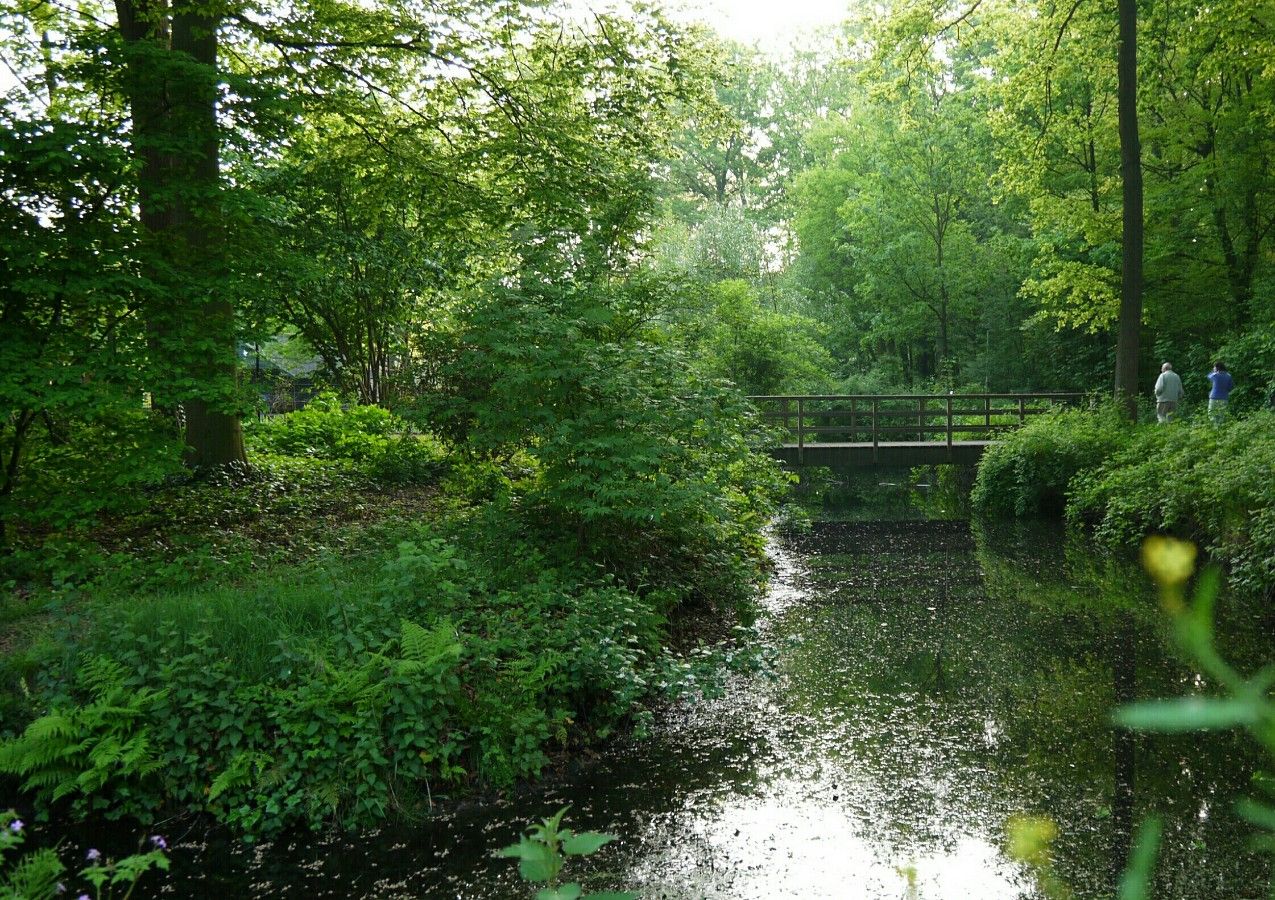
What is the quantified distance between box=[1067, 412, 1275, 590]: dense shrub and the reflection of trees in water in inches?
36.3

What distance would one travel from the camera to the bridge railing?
70.1 feet

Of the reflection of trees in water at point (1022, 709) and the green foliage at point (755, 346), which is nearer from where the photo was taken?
the reflection of trees in water at point (1022, 709)

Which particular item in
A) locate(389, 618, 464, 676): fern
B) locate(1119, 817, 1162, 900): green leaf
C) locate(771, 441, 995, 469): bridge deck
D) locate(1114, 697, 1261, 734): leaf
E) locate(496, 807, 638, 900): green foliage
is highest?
locate(1114, 697, 1261, 734): leaf

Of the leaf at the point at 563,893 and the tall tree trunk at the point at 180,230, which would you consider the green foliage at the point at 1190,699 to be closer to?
the leaf at the point at 563,893

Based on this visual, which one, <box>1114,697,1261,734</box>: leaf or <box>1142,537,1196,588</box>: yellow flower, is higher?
<box>1142,537,1196,588</box>: yellow flower

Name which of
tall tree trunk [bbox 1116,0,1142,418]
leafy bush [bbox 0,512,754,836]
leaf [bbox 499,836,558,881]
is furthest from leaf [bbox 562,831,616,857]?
tall tree trunk [bbox 1116,0,1142,418]

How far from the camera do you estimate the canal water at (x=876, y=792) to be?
15.8 feet

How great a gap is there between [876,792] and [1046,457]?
12.2 meters

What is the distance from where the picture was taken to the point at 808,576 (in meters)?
12.4

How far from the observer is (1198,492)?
1178 centimetres

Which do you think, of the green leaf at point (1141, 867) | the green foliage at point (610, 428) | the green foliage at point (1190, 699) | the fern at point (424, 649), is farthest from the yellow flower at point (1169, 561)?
the green foliage at point (610, 428)

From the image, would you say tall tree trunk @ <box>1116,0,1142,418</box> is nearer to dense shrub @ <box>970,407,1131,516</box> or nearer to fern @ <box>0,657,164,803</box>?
dense shrub @ <box>970,407,1131,516</box>

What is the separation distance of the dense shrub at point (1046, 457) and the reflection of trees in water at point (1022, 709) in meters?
3.79

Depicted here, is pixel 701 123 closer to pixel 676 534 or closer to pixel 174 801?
pixel 676 534
